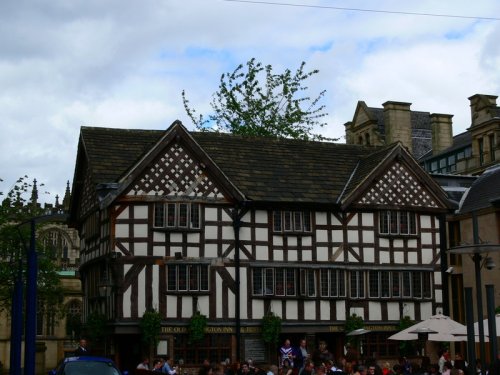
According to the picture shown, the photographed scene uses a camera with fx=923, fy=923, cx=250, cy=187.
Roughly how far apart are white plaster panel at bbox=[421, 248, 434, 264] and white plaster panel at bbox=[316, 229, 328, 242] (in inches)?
175

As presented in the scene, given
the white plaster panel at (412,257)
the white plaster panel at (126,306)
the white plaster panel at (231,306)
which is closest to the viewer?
the white plaster panel at (126,306)

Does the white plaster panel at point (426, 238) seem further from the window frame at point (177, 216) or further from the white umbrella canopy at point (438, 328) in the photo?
the window frame at point (177, 216)

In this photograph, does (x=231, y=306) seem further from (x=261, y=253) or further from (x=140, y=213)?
(x=140, y=213)

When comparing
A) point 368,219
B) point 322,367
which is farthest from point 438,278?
point 322,367

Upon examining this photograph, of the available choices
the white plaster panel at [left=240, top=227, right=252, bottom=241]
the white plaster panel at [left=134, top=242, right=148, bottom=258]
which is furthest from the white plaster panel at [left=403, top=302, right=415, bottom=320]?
the white plaster panel at [left=134, top=242, right=148, bottom=258]

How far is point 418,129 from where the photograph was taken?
3012 inches

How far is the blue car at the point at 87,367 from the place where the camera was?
23609 millimetres

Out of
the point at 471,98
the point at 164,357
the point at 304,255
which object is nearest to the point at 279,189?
the point at 304,255

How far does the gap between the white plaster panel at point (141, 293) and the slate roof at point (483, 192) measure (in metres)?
15.0

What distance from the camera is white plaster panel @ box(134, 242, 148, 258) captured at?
3469cm

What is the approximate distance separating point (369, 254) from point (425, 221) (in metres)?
3.08

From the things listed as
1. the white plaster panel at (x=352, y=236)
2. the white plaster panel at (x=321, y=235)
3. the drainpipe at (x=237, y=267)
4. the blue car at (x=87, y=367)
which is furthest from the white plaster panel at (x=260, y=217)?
the blue car at (x=87, y=367)

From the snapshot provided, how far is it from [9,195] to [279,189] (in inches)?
717

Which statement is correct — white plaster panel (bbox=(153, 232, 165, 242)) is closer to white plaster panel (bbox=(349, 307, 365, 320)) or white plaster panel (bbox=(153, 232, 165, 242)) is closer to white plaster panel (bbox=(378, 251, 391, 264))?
white plaster panel (bbox=(349, 307, 365, 320))
